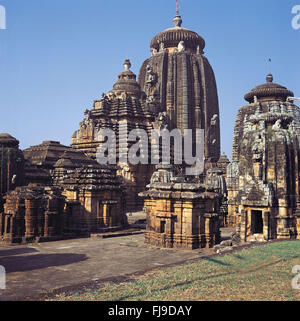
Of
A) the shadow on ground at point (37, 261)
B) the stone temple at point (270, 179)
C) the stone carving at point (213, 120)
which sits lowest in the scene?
the shadow on ground at point (37, 261)

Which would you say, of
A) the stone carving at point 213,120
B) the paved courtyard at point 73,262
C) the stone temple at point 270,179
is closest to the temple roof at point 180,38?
the stone carving at point 213,120

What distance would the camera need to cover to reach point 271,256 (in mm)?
12227

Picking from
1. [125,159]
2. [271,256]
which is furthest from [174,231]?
[125,159]

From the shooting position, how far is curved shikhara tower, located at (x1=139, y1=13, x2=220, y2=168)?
49062 mm

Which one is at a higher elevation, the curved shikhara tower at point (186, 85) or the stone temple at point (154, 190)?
the curved shikhara tower at point (186, 85)

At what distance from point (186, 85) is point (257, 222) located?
33147 mm

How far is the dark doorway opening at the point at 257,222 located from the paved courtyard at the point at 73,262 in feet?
12.2

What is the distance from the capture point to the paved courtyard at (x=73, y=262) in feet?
33.1

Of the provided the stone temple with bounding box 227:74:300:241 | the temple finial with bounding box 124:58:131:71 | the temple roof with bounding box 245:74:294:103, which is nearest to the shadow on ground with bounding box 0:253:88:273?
the stone temple with bounding box 227:74:300:241

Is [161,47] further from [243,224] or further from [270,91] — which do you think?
[243,224]

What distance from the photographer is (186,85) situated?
49156mm

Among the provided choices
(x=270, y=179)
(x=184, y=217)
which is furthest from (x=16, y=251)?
(x=270, y=179)

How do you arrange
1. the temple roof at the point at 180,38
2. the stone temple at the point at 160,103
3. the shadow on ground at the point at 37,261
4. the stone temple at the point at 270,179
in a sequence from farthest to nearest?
the temple roof at the point at 180,38 → the stone temple at the point at 160,103 → the stone temple at the point at 270,179 → the shadow on ground at the point at 37,261

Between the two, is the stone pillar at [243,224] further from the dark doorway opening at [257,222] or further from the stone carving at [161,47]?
the stone carving at [161,47]
